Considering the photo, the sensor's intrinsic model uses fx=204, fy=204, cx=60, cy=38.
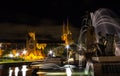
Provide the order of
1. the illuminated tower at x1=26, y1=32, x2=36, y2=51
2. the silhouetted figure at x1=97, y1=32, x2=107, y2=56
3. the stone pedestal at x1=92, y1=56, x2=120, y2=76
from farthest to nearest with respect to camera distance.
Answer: the illuminated tower at x1=26, y1=32, x2=36, y2=51 → the silhouetted figure at x1=97, y1=32, x2=107, y2=56 → the stone pedestal at x1=92, y1=56, x2=120, y2=76

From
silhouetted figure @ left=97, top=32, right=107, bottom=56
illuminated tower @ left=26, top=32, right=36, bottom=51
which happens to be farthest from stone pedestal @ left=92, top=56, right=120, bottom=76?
illuminated tower @ left=26, top=32, right=36, bottom=51

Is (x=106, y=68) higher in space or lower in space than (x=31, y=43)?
lower

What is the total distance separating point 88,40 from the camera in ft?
58.8

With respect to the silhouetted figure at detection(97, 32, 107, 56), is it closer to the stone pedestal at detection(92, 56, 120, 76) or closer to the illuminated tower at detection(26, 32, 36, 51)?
the stone pedestal at detection(92, 56, 120, 76)

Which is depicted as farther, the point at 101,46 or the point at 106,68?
the point at 101,46

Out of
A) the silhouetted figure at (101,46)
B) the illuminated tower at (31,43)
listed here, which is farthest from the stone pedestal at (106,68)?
the illuminated tower at (31,43)

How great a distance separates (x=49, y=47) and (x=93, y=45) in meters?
74.3

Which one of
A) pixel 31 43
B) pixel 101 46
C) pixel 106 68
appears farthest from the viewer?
pixel 31 43

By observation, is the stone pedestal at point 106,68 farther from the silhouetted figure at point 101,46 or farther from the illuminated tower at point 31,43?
the illuminated tower at point 31,43

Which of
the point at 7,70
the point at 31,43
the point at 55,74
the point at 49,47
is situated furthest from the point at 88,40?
the point at 49,47

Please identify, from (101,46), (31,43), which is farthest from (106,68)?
(31,43)

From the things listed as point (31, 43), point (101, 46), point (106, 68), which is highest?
A: point (31, 43)

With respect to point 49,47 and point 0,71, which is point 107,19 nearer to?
point 0,71

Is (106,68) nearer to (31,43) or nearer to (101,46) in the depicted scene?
(101,46)
